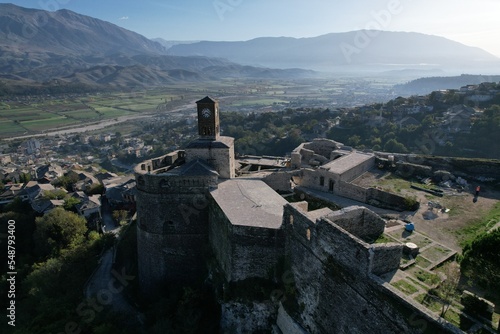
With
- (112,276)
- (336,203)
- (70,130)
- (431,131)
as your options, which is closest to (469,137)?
(431,131)

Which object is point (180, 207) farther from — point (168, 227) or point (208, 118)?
point (208, 118)

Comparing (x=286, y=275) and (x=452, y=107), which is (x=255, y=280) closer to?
(x=286, y=275)

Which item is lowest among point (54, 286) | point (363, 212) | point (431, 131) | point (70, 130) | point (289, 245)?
point (70, 130)

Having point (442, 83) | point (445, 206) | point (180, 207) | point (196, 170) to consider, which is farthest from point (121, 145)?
point (442, 83)

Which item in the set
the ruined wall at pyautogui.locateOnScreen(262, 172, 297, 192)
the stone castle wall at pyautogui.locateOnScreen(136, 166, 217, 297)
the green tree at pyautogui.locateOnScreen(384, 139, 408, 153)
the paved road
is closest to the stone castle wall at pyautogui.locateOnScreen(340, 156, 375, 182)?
the ruined wall at pyautogui.locateOnScreen(262, 172, 297, 192)

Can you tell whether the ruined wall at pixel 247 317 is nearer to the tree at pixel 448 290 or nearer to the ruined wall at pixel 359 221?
the ruined wall at pixel 359 221

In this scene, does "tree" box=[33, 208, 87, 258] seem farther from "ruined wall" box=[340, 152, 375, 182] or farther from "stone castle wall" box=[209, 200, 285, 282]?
"ruined wall" box=[340, 152, 375, 182]

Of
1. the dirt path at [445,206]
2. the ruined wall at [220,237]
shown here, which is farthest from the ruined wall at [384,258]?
the ruined wall at [220,237]
